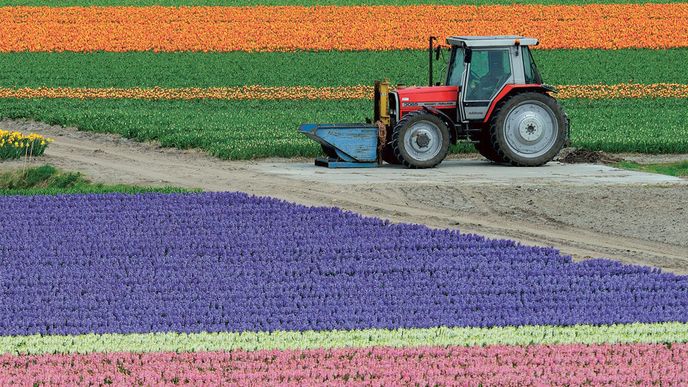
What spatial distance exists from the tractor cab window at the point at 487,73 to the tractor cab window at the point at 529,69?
315mm

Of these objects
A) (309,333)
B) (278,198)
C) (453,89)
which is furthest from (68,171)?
(309,333)

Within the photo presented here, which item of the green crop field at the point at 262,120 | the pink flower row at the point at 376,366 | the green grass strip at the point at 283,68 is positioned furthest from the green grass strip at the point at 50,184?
the green grass strip at the point at 283,68

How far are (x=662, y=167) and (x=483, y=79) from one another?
3.40 metres

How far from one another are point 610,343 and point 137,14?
40491mm

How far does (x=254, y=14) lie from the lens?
4991 centimetres

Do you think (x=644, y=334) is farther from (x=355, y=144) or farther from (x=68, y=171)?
(x=68, y=171)

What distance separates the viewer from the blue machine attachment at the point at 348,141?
71.3 ft

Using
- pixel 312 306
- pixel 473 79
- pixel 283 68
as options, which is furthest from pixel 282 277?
pixel 283 68

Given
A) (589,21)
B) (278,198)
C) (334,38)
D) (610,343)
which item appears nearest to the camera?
(610,343)

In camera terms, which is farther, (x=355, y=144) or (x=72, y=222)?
(x=355, y=144)

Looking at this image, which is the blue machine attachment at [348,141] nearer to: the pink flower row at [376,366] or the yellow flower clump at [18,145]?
the yellow flower clump at [18,145]

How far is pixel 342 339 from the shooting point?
11.2m

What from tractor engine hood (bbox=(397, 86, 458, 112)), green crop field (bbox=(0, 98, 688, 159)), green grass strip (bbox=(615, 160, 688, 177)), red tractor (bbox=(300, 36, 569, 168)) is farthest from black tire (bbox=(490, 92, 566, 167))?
green crop field (bbox=(0, 98, 688, 159))

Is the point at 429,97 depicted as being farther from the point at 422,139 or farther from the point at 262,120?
the point at 262,120
